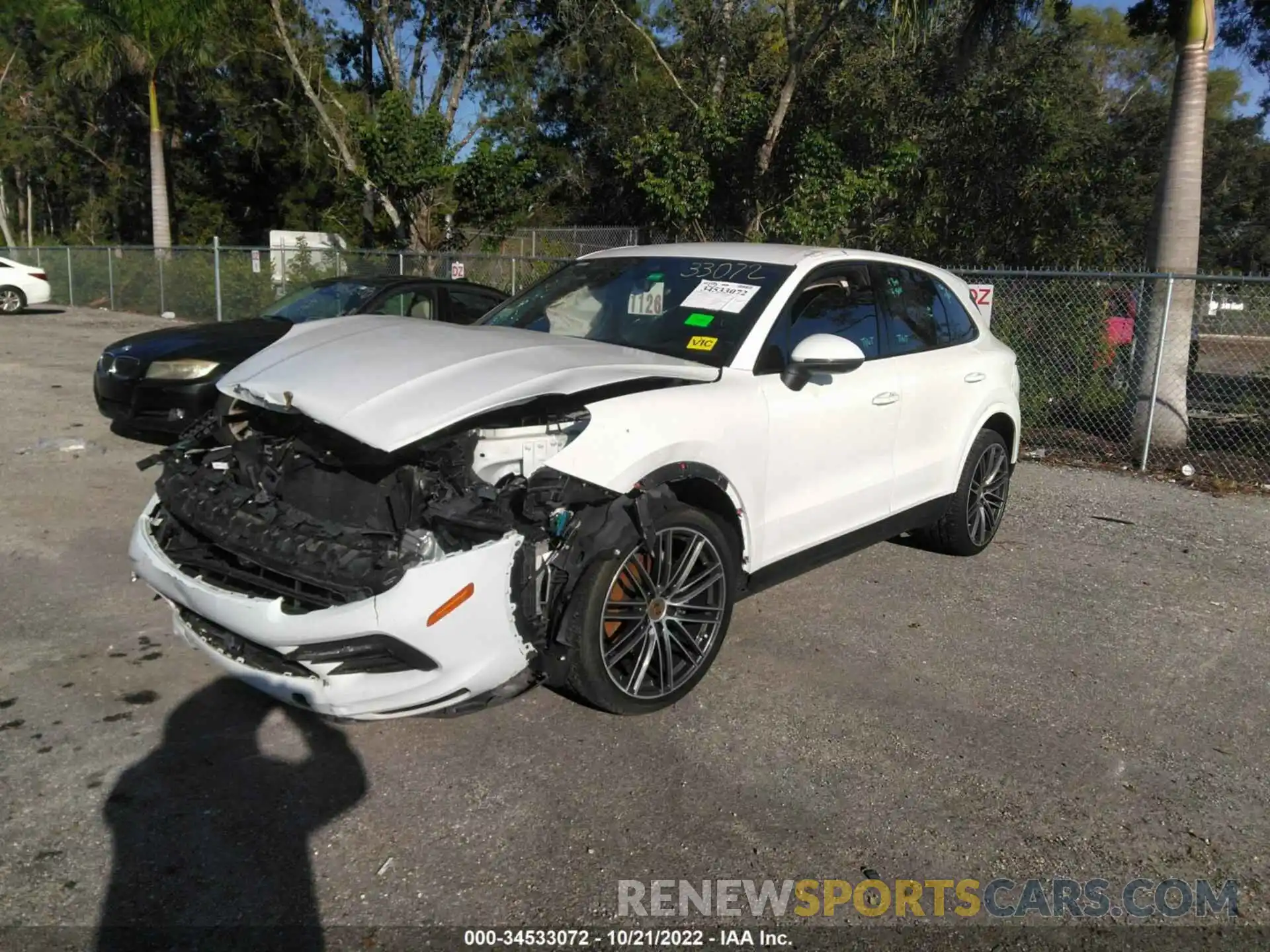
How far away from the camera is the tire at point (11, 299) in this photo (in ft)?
66.9

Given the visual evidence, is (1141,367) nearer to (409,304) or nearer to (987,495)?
(987,495)

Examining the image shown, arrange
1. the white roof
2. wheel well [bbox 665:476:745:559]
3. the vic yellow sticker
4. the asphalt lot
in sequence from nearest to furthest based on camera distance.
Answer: the asphalt lot, wheel well [bbox 665:476:745:559], the vic yellow sticker, the white roof

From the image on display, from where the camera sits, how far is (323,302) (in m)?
8.93

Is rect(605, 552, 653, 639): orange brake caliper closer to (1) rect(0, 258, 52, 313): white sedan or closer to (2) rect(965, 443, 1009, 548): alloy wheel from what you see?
(2) rect(965, 443, 1009, 548): alloy wheel

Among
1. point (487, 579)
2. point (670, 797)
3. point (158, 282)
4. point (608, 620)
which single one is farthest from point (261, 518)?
point (158, 282)

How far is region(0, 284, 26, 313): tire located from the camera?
20.4 metres

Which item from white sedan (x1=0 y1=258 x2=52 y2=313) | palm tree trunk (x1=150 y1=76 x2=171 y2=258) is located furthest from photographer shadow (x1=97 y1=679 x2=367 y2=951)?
palm tree trunk (x1=150 y1=76 x2=171 y2=258)

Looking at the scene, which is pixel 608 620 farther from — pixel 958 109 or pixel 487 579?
pixel 958 109

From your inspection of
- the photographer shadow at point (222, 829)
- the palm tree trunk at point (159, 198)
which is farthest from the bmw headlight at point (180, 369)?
the palm tree trunk at point (159, 198)

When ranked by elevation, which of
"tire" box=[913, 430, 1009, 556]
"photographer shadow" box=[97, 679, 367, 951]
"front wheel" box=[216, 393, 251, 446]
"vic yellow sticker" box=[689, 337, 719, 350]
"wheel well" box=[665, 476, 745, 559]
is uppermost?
"vic yellow sticker" box=[689, 337, 719, 350]

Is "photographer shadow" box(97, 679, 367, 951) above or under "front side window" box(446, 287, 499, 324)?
under

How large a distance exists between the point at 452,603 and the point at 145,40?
2340 cm

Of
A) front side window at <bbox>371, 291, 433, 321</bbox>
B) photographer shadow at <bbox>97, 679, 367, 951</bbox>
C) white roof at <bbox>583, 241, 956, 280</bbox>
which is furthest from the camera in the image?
front side window at <bbox>371, 291, 433, 321</bbox>

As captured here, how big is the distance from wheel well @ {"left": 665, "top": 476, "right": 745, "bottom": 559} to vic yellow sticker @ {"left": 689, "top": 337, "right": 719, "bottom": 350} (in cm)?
68
